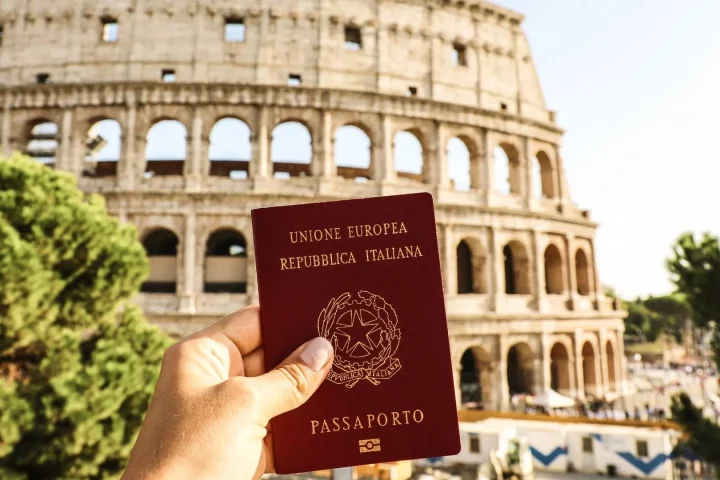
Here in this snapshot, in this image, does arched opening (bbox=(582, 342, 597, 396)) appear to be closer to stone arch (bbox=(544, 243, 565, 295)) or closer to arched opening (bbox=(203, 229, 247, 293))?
stone arch (bbox=(544, 243, 565, 295))

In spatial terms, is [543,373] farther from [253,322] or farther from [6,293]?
[253,322]

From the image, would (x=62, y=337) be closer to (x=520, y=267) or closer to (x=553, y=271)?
(x=520, y=267)

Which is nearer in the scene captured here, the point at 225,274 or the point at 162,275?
the point at 225,274

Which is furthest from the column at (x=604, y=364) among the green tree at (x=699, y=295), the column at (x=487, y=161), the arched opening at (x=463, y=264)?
the green tree at (x=699, y=295)

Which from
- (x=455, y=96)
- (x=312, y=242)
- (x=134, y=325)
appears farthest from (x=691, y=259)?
(x=455, y=96)

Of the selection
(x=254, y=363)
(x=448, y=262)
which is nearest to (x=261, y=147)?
(x=448, y=262)

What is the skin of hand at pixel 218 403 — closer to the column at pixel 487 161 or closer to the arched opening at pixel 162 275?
the arched opening at pixel 162 275
